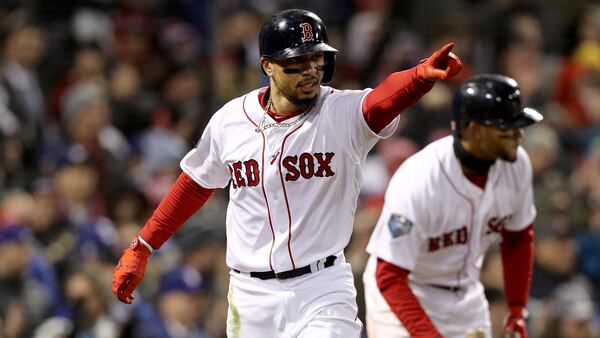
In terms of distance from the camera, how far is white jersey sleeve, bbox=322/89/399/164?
4746mm

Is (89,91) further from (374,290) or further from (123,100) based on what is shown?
(374,290)

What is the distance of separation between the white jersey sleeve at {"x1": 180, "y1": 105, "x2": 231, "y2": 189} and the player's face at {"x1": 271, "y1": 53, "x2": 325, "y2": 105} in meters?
0.41

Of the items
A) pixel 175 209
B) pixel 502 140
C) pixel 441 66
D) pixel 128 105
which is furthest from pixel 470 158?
pixel 128 105

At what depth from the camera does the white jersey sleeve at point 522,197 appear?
18.9ft

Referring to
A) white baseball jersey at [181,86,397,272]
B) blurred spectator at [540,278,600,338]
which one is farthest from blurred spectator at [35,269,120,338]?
blurred spectator at [540,278,600,338]

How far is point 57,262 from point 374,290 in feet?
9.58

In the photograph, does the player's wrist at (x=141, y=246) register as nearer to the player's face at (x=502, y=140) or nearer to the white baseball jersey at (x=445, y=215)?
the white baseball jersey at (x=445, y=215)

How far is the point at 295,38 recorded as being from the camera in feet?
15.6

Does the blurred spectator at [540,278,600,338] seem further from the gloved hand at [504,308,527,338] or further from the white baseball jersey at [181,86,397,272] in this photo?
the white baseball jersey at [181,86,397,272]

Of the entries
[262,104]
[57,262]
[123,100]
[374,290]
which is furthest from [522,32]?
[262,104]

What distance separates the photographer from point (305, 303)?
15.8ft

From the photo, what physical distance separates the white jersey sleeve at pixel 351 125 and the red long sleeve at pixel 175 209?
76cm

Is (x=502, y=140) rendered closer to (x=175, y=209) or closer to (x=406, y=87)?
(x=406, y=87)

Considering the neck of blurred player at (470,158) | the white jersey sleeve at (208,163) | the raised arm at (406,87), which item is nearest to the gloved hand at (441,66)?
the raised arm at (406,87)
